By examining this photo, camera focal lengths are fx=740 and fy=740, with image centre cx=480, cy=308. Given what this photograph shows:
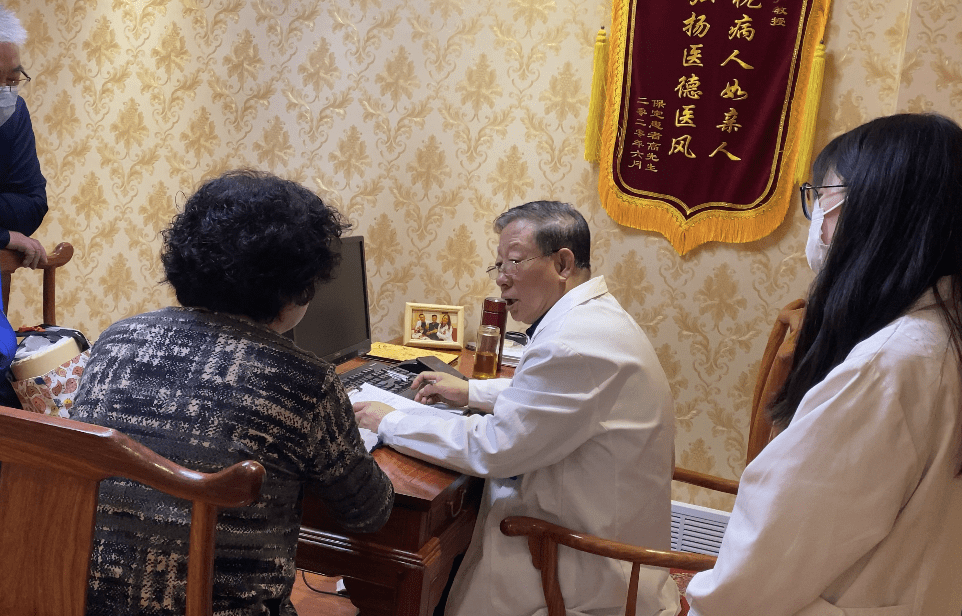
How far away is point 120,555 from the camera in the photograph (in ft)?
3.16

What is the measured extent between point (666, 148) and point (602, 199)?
0.28m

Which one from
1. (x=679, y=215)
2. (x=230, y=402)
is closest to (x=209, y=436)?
(x=230, y=402)

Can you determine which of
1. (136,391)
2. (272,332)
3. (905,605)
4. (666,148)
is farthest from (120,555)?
(666,148)

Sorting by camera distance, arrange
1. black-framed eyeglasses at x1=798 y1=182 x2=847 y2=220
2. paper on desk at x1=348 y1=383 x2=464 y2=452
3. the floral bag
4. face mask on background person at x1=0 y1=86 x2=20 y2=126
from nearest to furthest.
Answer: black-framed eyeglasses at x1=798 y1=182 x2=847 y2=220
the floral bag
paper on desk at x1=348 y1=383 x2=464 y2=452
face mask on background person at x1=0 y1=86 x2=20 y2=126

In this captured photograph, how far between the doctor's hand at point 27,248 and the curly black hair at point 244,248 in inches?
39.8

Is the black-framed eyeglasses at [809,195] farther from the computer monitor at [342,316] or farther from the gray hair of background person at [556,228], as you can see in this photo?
the computer monitor at [342,316]

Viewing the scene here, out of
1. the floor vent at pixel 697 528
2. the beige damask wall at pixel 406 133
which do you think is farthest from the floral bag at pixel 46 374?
the floor vent at pixel 697 528

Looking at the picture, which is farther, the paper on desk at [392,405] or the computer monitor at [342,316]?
the computer monitor at [342,316]

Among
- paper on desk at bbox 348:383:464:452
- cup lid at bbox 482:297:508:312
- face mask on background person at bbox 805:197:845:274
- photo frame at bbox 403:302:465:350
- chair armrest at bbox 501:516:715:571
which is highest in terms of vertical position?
face mask on background person at bbox 805:197:845:274

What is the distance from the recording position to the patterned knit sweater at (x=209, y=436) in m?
0.96

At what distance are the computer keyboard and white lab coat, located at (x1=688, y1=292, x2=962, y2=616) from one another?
47.5 inches

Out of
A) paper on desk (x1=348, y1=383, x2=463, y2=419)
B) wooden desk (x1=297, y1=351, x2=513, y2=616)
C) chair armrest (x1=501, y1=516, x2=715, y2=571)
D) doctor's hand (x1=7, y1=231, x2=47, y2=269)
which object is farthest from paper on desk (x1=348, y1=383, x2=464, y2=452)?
doctor's hand (x1=7, y1=231, x2=47, y2=269)

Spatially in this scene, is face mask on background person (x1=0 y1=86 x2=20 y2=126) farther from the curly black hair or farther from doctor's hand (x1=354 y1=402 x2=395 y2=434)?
doctor's hand (x1=354 y1=402 x2=395 y2=434)

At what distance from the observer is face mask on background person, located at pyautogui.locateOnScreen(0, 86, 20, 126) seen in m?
1.90
